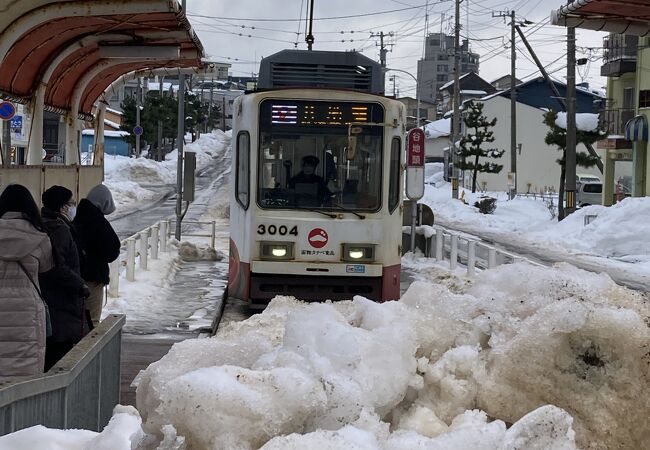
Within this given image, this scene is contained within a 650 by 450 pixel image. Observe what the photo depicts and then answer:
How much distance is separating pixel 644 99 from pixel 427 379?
38.6 meters

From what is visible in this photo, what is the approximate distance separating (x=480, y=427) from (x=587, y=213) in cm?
3112

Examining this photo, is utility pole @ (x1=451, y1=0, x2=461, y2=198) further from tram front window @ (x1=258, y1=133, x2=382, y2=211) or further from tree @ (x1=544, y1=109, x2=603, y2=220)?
tram front window @ (x1=258, y1=133, x2=382, y2=211)

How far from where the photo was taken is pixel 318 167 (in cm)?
Answer: 1278

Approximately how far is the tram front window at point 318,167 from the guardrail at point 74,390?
6295 millimetres

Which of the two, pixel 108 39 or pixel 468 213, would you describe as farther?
pixel 468 213

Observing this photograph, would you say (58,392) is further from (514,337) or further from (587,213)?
(587,213)

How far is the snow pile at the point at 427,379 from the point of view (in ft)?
10.8

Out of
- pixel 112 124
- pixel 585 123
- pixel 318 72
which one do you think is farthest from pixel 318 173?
pixel 112 124

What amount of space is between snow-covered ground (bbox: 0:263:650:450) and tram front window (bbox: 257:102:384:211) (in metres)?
8.25

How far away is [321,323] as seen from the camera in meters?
4.10

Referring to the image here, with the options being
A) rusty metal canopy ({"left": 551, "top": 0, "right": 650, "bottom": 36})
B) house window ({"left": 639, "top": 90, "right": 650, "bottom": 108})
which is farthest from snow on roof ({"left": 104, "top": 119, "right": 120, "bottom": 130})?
rusty metal canopy ({"left": 551, "top": 0, "right": 650, "bottom": 36})

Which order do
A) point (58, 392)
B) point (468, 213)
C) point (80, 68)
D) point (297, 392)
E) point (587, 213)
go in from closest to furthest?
point (297, 392)
point (58, 392)
point (80, 68)
point (587, 213)
point (468, 213)

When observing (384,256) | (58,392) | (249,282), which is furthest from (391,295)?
(58,392)

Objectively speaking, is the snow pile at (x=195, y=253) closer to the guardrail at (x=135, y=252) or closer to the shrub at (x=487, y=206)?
the guardrail at (x=135, y=252)
